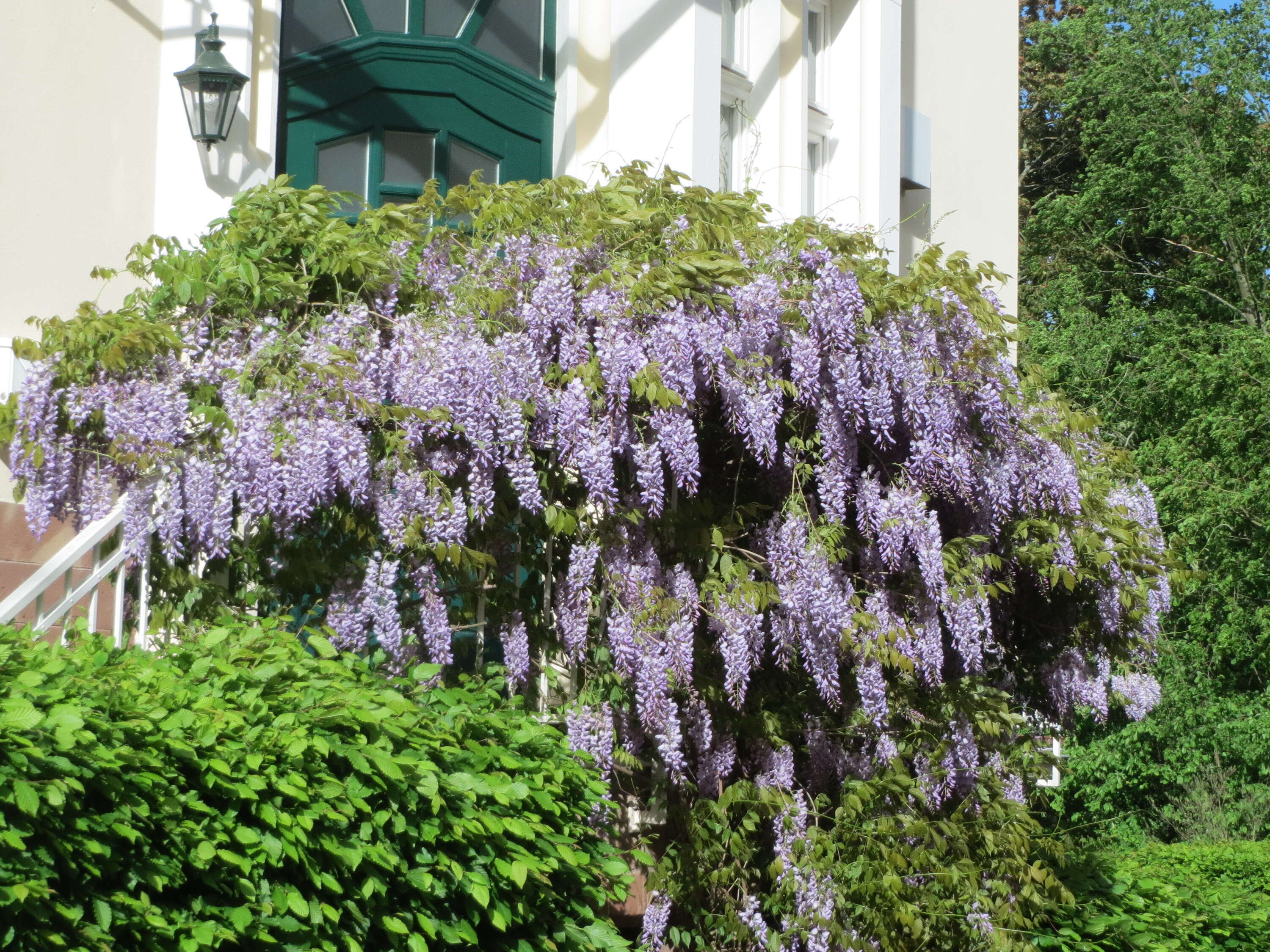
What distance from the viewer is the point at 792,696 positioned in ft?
21.0

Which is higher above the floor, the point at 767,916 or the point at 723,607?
the point at 723,607

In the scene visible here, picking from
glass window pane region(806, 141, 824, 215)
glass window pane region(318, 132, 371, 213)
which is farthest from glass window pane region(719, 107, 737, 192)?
glass window pane region(318, 132, 371, 213)

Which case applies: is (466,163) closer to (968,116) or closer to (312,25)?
(312,25)

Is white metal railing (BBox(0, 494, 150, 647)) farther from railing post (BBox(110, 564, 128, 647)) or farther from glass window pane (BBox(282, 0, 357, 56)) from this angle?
glass window pane (BBox(282, 0, 357, 56))

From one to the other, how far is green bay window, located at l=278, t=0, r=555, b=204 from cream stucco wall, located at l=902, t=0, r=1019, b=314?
4.08 metres

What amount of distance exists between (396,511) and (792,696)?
2.08 metres

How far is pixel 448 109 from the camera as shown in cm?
791

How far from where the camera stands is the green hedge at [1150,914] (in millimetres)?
6691

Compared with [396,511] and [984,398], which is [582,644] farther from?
[984,398]

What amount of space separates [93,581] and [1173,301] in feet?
69.5

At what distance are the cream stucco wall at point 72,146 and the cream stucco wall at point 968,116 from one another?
592 cm

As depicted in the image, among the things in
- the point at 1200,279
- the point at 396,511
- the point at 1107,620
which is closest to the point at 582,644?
the point at 396,511

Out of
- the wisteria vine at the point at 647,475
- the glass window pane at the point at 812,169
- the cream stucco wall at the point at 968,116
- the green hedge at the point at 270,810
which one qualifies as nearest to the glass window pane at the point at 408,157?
the wisteria vine at the point at 647,475

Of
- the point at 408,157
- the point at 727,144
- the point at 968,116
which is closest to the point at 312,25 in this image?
the point at 408,157
